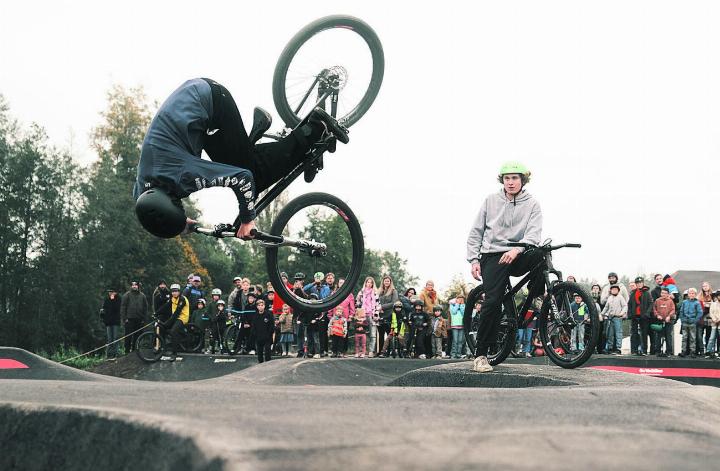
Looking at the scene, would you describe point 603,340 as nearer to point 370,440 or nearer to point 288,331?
point 288,331

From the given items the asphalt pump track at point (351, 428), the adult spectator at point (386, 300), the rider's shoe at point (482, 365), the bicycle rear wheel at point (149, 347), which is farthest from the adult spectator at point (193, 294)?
the asphalt pump track at point (351, 428)

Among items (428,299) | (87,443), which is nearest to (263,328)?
(428,299)

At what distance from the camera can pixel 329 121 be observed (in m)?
6.27

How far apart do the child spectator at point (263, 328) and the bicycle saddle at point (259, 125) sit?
383 inches

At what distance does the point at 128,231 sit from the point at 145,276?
3162 mm

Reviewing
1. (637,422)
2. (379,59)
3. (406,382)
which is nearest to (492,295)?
(406,382)

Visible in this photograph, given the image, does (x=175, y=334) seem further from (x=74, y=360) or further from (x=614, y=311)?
(x=74, y=360)

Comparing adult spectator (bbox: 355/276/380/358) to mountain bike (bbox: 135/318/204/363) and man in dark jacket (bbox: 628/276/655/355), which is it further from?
man in dark jacket (bbox: 628/276/655/355)

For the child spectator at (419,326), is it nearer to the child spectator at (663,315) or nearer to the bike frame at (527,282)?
the child spectator at (663,315)

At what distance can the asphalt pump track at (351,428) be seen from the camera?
7.06 ft

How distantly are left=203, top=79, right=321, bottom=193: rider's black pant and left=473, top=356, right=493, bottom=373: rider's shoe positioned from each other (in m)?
2.62

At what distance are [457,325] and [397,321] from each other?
139 centimetres

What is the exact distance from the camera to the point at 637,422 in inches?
114

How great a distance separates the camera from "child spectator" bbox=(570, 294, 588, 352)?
23.3ft
